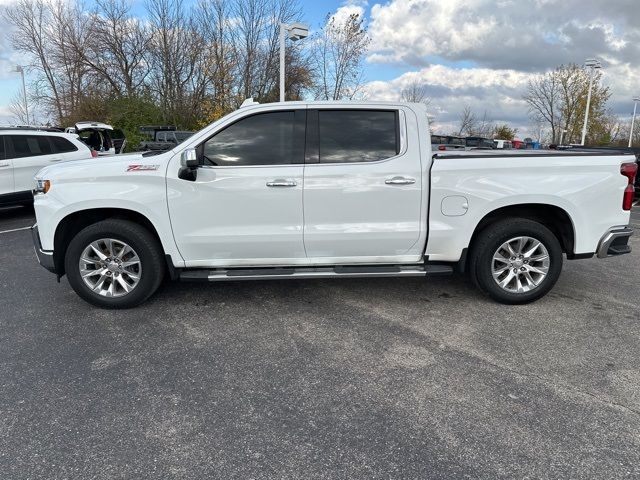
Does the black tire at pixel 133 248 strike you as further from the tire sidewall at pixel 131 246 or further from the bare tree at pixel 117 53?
the bare tree at pixel 117 53

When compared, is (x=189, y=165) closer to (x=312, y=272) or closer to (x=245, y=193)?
(x=245, y=193)

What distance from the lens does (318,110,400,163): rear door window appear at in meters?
4.31

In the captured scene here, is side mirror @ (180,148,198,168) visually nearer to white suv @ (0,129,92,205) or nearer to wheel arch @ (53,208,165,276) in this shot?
wheel arch @ (53,208,165,276)

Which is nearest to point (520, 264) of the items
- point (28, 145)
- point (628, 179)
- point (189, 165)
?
point (628, 179)

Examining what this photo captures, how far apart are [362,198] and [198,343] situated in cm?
193

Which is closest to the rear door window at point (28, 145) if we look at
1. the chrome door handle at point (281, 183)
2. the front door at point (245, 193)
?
the front door at point (245, 193)

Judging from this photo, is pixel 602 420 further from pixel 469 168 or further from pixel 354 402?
pixel 469 168

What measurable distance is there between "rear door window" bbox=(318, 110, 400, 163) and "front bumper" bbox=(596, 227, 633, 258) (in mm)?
2229

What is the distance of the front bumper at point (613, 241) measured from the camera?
4.48m

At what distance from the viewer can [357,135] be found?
4.36 metres

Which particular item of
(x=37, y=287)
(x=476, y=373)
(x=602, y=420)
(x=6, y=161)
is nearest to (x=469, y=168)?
(x=476, y=373)

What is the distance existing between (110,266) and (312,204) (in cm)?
203

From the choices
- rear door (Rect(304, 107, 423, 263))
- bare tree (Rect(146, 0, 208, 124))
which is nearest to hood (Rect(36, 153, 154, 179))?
rear door (Rect(304, 107, 423, 263))

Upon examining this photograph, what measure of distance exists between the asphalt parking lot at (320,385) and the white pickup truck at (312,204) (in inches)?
18.6
